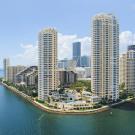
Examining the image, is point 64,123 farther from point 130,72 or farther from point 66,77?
point 66,77

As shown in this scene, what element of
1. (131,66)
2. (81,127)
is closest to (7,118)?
(81,127)

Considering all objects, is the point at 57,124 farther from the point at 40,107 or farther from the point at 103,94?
the point at 103,94

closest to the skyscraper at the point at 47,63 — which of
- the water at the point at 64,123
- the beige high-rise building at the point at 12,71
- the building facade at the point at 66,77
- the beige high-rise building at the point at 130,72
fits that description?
the water at the point at 64,123

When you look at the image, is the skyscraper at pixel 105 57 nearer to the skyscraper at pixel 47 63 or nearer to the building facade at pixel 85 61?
the skyscraper at pixel 47 63

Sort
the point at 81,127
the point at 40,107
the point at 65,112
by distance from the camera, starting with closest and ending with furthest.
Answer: the point at 81,127, the point at 65,112, the point at 40,107

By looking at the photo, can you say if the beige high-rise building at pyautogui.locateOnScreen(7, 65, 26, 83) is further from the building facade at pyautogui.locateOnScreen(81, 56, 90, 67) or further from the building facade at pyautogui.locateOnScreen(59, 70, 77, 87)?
the building facade at pyautogui.locateOnScreen(81, 56, 90, 67)

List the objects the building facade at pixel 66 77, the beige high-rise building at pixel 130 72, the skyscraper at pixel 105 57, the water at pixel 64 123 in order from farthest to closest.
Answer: the building facade at pixel 66 77, the beige high-rise building at pixel 130 72, the skyscraper at pixel 105 57, the water at pixel 64 123

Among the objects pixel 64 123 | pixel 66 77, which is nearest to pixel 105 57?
pixel 64 123
